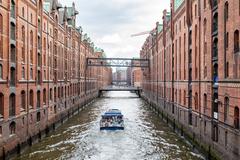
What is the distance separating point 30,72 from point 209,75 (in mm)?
18027

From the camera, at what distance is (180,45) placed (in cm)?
4225

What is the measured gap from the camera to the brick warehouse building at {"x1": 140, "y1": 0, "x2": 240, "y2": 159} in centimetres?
2061

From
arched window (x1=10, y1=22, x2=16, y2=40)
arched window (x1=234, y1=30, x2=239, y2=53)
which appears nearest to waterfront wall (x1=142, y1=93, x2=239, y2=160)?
arched window (x1=234, y1=30, x2=239, y2=53)

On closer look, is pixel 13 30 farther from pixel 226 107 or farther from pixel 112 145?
pixel 226 107

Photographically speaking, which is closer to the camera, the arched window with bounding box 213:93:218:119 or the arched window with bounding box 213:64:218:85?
the arched window with bounding box 213:93:218:119

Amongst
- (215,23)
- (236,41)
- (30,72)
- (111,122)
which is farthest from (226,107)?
(111,122)

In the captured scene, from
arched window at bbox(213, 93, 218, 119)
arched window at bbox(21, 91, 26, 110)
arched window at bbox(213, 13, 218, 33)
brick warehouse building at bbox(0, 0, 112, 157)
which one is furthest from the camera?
arched window at bbox(21, 91, 26, 110)

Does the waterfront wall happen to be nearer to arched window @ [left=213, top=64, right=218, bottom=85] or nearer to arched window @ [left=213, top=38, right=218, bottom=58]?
arched window @ [left=213, top=64, right=218, bottom=85]

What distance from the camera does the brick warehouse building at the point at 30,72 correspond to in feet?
82.8

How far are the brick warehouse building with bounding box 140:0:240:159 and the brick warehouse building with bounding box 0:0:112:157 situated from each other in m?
15.8

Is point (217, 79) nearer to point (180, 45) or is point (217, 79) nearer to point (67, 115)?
point (180, 45)

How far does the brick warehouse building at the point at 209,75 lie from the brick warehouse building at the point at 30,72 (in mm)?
15840

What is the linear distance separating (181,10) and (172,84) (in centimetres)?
1198

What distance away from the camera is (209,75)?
2673cm
